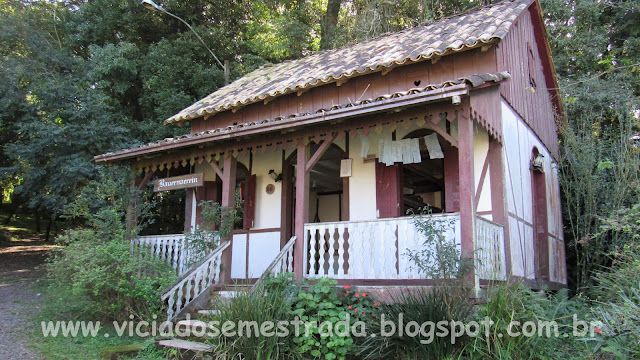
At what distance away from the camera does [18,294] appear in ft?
36.1

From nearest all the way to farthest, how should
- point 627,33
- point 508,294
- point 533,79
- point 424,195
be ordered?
point 508,294 < point 533,79 < point 424,195 < point 627,33

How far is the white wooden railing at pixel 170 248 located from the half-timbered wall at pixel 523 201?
18.9 ft

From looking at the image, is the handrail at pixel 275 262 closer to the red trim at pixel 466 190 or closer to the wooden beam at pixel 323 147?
the wooden beam at pixel 323 147

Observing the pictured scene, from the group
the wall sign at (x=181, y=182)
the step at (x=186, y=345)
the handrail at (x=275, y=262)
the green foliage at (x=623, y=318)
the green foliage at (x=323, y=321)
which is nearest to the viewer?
the green foliage at (x=623, y=318)

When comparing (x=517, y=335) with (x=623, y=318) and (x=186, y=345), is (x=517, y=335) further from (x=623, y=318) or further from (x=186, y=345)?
(x=186, y=345)

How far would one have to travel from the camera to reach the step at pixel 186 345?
608 cm

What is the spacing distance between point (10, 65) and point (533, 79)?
14.1m

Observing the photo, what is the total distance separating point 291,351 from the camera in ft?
19.2

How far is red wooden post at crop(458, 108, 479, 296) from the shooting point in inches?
240

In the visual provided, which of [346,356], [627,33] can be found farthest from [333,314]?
[627,33]

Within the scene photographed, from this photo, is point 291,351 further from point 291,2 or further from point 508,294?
point 291,2

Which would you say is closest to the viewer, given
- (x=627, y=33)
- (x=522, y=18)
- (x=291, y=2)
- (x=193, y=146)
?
(x=193, y=146)

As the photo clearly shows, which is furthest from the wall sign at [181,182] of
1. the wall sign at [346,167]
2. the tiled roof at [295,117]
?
the wall sign at [346,167]

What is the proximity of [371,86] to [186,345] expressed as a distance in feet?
18.6
